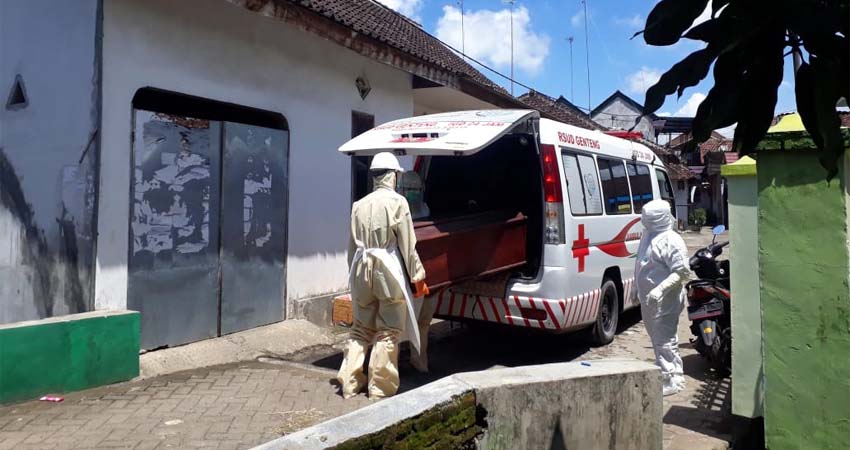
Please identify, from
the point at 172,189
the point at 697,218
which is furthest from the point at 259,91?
the point at 697,218

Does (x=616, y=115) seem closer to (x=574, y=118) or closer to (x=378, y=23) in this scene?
(x=574, y=118)

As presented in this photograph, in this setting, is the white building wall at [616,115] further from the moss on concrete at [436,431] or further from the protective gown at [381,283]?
the moss on concrete at [436,431]

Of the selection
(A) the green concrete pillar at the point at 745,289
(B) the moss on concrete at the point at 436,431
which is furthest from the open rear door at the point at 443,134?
(B) the moss on concrete at the point at 436,431

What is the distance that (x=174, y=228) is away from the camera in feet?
18.7

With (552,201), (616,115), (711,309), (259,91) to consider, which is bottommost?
(711,309)

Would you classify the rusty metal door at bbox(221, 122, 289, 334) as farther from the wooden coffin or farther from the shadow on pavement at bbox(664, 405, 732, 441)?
the shadow on pavement at bbox(664, 405, 732, 441)

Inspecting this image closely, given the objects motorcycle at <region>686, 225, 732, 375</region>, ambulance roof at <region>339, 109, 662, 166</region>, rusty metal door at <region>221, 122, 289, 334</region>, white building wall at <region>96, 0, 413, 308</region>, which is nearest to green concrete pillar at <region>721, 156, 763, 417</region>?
motorcycle at <region>686, 225, 732, 375</region>

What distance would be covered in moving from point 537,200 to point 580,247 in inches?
23.9

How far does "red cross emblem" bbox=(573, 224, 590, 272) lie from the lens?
5828 mm

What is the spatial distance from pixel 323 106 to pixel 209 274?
2.74 metres

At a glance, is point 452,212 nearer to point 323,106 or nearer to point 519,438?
point 323,106

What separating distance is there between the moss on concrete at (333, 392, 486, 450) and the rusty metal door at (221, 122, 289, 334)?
382cm

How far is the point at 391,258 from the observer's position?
4801 millimetres

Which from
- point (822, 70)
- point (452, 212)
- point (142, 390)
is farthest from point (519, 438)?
point (452, 212)
